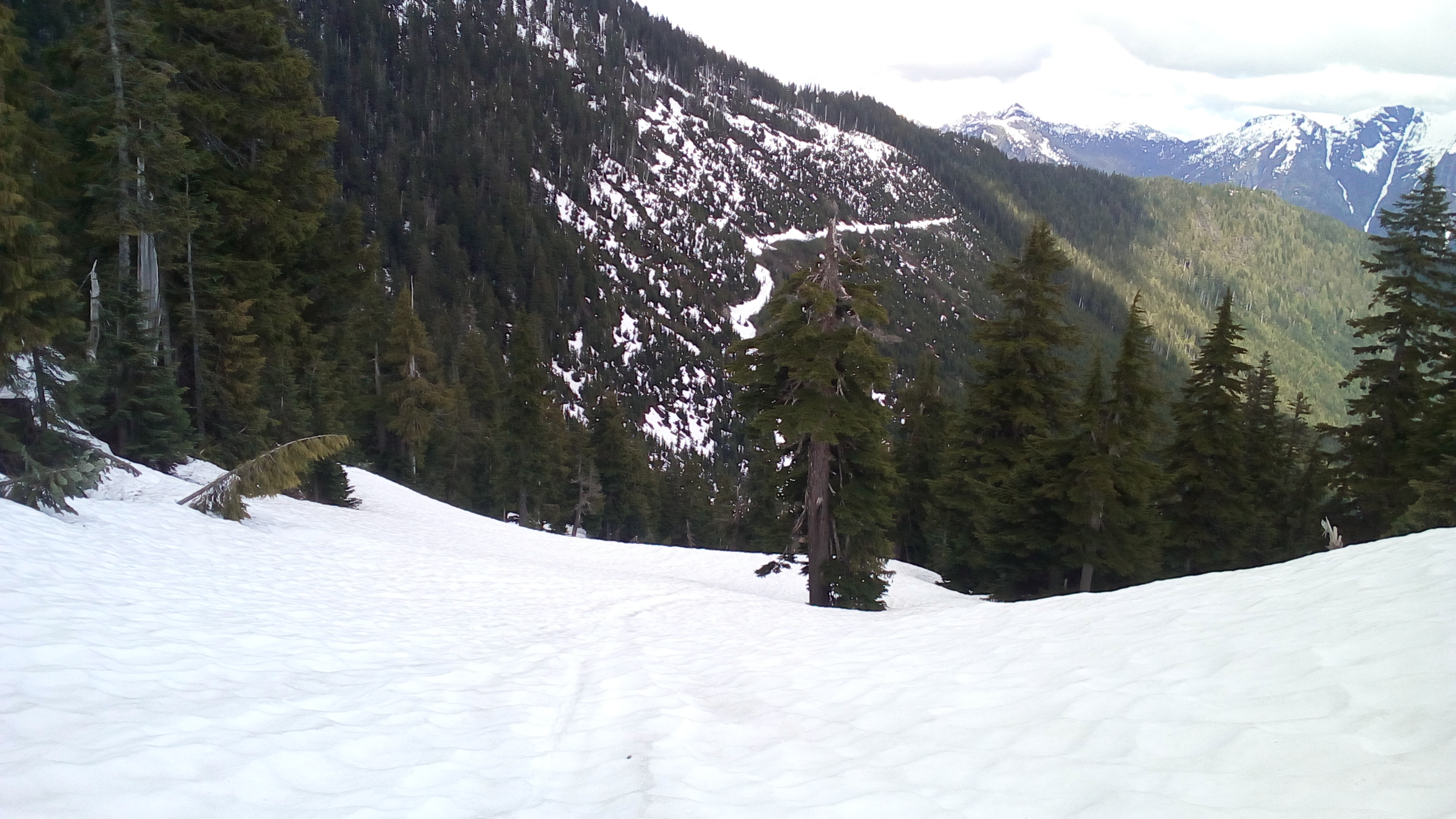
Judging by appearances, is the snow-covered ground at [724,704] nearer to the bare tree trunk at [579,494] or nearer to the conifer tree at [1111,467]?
the conifer tree at [1111,467]

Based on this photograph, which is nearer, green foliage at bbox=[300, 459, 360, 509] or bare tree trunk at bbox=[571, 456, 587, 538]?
green foliage at bbox=[300, 459, 360, 509]

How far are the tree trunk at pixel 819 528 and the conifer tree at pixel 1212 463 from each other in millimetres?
11051

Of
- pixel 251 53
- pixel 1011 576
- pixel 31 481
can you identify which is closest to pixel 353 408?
pixel 251 53

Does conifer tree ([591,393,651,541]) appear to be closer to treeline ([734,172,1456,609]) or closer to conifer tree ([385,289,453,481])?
conifer tree ([385,289,453,481])

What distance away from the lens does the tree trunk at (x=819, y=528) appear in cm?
1305

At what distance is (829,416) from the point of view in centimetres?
1212

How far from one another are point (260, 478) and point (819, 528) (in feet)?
32.8

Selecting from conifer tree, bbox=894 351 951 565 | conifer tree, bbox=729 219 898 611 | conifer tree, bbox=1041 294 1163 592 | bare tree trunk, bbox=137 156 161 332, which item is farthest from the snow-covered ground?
conifer tree, bbox=894 351 951 565

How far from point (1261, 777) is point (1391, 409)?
67.0 ft

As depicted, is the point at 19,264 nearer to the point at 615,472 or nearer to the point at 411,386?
the point at 411,386

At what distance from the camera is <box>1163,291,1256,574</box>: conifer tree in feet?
60.8

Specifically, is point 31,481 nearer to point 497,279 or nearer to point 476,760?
point 476,760

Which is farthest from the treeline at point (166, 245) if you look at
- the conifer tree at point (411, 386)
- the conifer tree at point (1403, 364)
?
the conifer tree at point (1403, 364)

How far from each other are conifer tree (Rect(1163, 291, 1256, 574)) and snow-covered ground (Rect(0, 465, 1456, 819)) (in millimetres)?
15015
